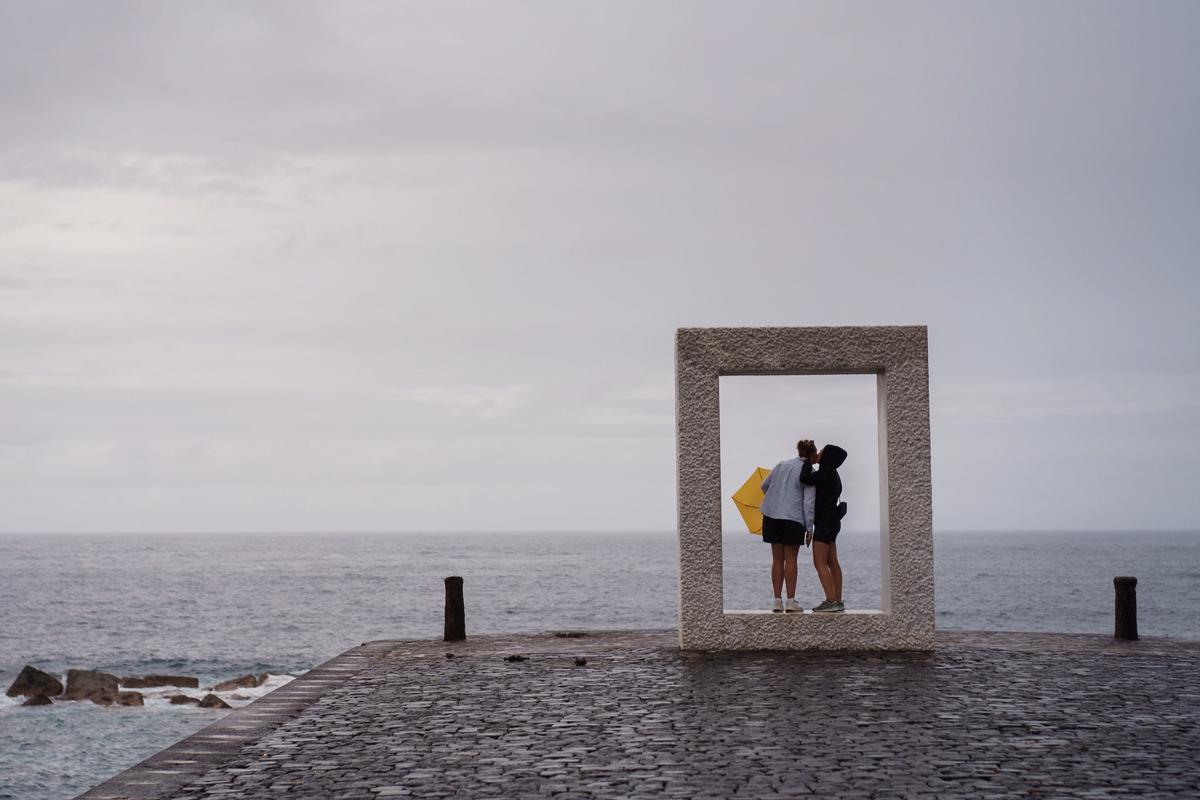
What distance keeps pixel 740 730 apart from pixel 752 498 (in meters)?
5.56

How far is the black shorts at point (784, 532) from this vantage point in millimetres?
13477

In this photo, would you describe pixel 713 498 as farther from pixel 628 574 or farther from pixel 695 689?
pixel 628 574

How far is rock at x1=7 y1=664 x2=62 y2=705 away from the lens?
35.9 m

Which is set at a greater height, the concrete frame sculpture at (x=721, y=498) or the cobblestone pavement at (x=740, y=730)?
the concrete frame sculpture at (x=721, y=498)

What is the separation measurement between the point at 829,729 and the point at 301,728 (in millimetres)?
3755

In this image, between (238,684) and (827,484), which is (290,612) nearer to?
(238,684)

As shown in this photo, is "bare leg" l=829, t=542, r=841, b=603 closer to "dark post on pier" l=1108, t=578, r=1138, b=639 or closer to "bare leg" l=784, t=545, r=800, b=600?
"bare leg" l=784, t=545, r=800, b=600

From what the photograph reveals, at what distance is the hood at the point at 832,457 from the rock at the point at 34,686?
96.7 ft

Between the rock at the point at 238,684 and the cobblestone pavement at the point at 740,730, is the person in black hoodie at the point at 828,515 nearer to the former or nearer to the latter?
the cobblestone pavement at the point at 740,730

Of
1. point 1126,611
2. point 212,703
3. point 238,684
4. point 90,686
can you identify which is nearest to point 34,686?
point 90,686

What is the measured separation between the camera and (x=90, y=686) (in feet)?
116

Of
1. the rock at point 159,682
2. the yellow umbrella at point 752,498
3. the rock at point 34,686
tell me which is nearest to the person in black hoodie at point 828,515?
the yellow umbrella at point 752,498

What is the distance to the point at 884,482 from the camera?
1345 cm

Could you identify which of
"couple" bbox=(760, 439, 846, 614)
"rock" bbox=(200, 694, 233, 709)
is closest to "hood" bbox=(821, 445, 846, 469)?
"couple" bbox=(760, 439, 846, 614)
